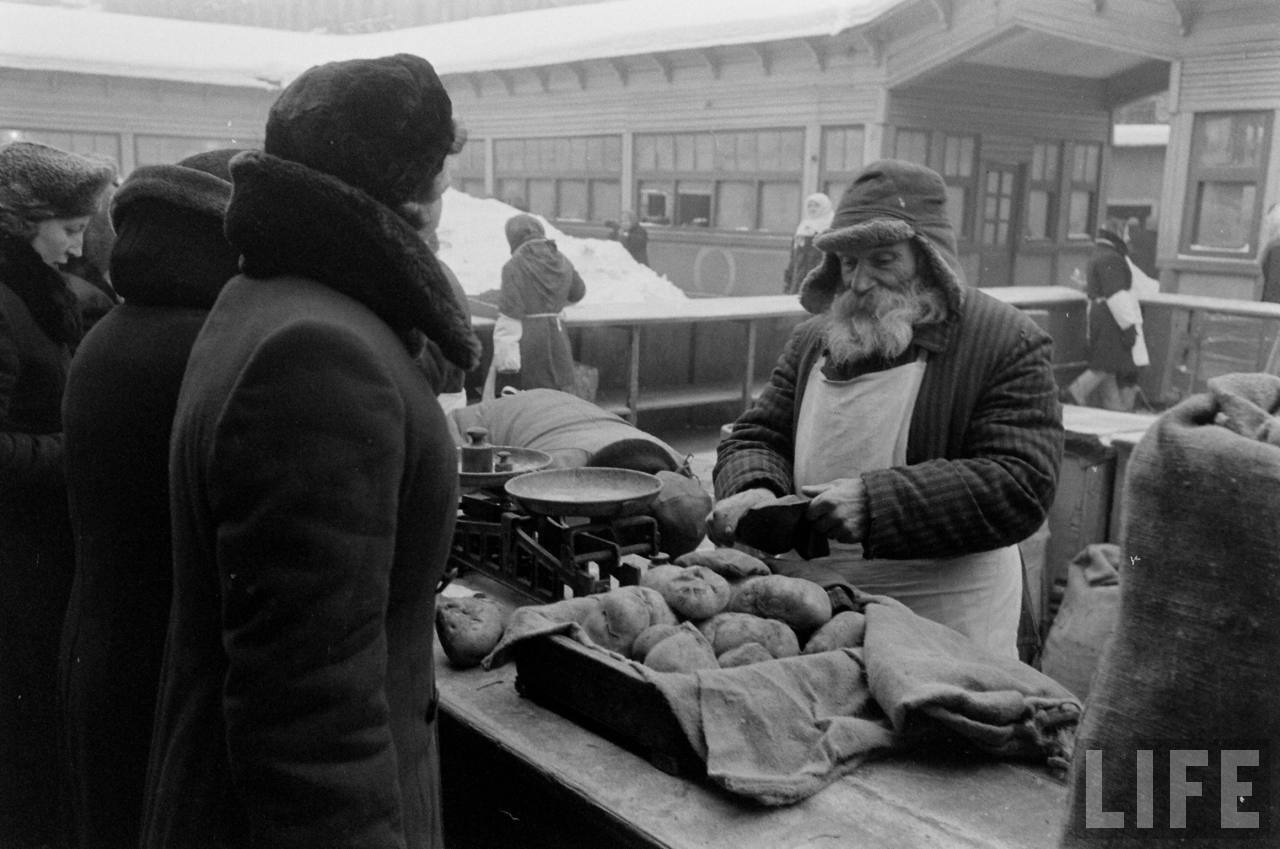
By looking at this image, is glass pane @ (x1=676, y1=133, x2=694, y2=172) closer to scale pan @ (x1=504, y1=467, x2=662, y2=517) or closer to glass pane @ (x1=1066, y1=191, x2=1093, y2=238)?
glass pane @ (x1=1066, y1=191, x2=1093, y2=238)

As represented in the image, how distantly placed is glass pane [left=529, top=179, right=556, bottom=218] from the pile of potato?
629 inches

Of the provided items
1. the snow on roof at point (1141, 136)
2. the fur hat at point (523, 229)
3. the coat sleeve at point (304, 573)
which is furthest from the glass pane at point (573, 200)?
the coat sleeve at point (304, 573)

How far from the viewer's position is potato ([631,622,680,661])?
2211 mm

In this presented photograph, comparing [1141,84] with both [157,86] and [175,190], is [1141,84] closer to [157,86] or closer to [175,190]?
[157,86]

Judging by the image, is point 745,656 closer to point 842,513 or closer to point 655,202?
point 842,513

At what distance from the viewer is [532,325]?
736 centimetres

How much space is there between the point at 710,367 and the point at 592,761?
718cm

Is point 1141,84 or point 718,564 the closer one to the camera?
point 718,564

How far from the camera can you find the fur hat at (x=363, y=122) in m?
1.36

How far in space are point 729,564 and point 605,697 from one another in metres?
0.56

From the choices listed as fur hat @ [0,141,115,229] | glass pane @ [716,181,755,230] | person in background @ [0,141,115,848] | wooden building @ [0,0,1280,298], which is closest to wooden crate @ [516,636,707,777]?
person in background @ [0,141,115,848]

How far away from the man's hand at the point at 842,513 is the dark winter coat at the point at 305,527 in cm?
139

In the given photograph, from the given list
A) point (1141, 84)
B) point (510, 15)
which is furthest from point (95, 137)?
point (1141, 84)

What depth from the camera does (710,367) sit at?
9094mm
